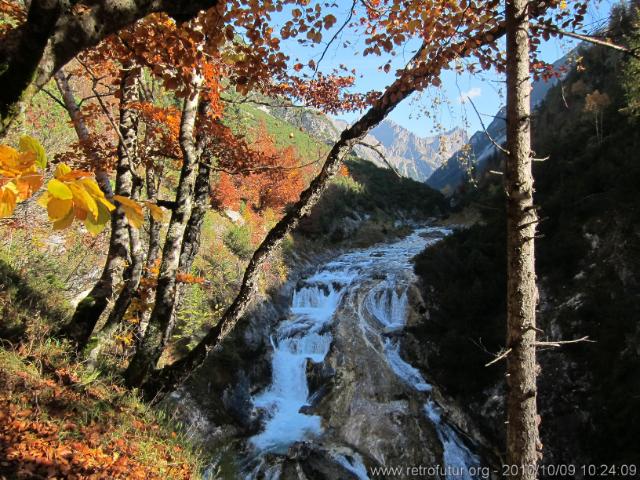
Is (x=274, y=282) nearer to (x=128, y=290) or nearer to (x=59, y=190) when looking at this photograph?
(x=128, y=290)

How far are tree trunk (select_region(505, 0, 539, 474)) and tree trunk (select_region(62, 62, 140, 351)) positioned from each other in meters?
4.34

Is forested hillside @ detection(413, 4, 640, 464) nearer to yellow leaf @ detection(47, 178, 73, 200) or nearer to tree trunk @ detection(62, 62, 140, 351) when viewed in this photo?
tree trunk @ detection(62, 62, 140, 351)

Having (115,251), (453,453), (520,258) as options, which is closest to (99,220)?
(520,258)

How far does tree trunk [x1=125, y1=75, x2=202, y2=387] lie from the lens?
4.40 meters

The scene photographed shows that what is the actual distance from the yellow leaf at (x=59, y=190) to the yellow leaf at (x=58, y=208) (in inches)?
1.0

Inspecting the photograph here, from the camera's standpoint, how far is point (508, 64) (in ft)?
10.6

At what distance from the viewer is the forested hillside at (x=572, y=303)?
27.9 ft

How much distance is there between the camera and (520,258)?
315 cm

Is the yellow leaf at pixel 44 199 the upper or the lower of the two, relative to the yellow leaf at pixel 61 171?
lower

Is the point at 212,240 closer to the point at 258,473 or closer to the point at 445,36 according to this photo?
the point at 258,473

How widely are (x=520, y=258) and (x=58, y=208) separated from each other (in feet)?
10.3

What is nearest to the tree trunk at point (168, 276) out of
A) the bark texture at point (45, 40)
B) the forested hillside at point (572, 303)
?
the bark texture at point (45, 40)

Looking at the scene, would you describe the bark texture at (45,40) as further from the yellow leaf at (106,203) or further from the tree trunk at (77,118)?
the tree trunk at (77,118)

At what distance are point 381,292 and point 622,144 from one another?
1012 cm
